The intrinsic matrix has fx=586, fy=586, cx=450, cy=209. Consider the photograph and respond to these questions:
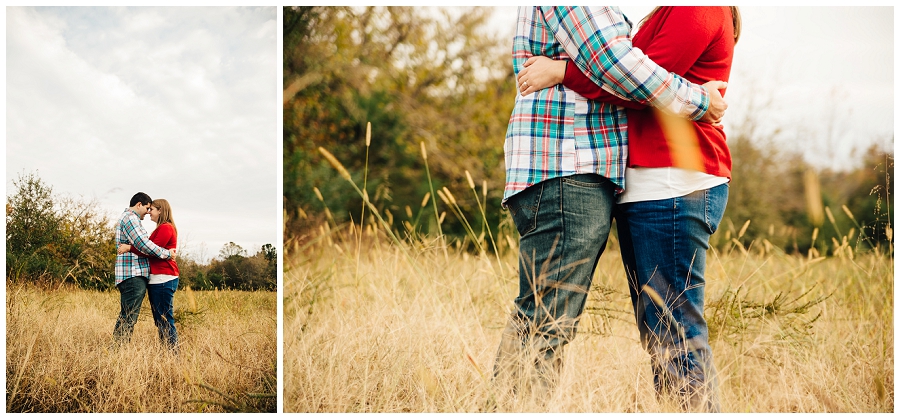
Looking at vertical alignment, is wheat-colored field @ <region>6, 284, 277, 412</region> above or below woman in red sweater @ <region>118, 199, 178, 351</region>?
below

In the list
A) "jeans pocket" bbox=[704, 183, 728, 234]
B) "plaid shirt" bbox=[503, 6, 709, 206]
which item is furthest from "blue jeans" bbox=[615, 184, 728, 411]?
"plaid shirt" bbox=[503, 6, 709, 206]

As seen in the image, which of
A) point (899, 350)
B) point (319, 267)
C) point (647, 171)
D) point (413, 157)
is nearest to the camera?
point (647, 171)

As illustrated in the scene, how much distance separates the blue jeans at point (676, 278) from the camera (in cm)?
128

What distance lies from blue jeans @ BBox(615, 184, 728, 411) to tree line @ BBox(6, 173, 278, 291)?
1008 millimetres

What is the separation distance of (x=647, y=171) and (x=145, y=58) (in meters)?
1.45

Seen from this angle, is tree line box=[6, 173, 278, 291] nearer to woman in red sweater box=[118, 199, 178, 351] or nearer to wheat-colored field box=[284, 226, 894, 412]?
woman in red sweater box=[118, 199, 178, 351]

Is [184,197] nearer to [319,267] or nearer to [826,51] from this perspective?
[319,267]

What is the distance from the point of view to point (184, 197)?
1.67 m

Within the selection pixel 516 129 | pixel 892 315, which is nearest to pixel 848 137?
pixel 892 315

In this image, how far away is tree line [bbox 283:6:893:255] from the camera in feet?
10.4

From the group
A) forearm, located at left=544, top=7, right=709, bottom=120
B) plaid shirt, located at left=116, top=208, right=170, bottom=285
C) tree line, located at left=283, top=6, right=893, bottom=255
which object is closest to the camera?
forearm, located at left=544, top=7, right=709, bottom=120

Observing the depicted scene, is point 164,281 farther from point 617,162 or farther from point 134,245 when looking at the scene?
point 617,162

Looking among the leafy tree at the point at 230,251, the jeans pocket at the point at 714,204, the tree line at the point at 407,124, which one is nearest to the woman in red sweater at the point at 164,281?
the leafy tree at the point at 230,251
